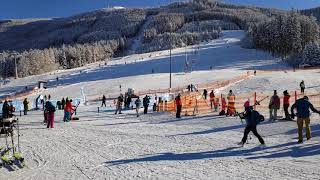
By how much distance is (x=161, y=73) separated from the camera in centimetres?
8444

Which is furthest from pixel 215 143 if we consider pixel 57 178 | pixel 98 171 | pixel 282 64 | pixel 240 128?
pixel 282 64

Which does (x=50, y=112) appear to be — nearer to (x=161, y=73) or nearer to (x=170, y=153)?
(x=170, y=153)

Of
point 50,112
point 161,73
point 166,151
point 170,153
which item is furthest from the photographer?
point 161,73

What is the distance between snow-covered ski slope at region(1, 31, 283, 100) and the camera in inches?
2808

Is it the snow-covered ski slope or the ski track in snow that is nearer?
the ski track in snow

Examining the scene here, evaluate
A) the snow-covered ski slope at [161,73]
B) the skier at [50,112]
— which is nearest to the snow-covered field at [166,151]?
the skier at [50,112]

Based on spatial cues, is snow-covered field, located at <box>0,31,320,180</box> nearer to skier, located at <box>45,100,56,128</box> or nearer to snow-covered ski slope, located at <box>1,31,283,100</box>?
skier, located at <box>45,100,56,128</box>

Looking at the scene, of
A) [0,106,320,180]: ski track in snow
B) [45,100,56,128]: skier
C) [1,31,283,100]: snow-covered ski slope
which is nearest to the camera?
[0,106,320,180]: ski track in snow

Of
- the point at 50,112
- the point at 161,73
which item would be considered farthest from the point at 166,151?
the point at 161,73

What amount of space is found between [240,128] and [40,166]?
8.90m

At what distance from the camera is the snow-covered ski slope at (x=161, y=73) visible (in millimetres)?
71312

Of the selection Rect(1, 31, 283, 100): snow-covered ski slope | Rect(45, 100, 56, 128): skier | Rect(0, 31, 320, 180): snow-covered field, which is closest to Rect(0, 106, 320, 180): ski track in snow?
Rect(0, 31, 320, 180): snow-covered field

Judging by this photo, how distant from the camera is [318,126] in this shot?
1952cm

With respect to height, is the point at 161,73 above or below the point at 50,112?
above
